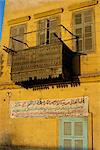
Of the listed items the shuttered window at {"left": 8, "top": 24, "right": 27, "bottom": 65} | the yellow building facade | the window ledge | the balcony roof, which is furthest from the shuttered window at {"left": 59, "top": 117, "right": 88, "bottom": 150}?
the balcony roof

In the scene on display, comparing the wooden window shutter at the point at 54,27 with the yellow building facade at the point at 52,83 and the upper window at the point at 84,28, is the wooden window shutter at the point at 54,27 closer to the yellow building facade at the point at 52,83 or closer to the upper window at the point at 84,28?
the yellow building facade at the point at 52,83

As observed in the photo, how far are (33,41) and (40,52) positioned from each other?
167 centimetres

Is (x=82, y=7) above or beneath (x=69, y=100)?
above

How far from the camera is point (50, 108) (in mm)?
13422

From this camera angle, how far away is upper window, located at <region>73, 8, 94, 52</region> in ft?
44.1

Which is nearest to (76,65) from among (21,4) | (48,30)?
(48,30)

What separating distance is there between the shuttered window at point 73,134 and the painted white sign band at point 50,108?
27 cm

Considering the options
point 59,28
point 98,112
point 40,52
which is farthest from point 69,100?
point 59,28

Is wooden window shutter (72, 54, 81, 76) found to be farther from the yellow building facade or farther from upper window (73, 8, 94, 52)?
upper window (73, 8, 94, 52)

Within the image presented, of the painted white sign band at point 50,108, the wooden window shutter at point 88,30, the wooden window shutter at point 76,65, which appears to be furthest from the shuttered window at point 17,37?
the wooden window shutter at point 88,30

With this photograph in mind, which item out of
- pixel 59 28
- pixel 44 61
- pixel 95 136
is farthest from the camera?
pixel 59 28

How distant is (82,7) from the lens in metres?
13.8

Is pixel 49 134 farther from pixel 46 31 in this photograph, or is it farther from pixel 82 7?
pixel 82 7

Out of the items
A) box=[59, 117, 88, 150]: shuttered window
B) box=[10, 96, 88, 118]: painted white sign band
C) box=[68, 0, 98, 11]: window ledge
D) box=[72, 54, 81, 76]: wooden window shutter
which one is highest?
box=[68, 0, 98, 11]: window ledge
